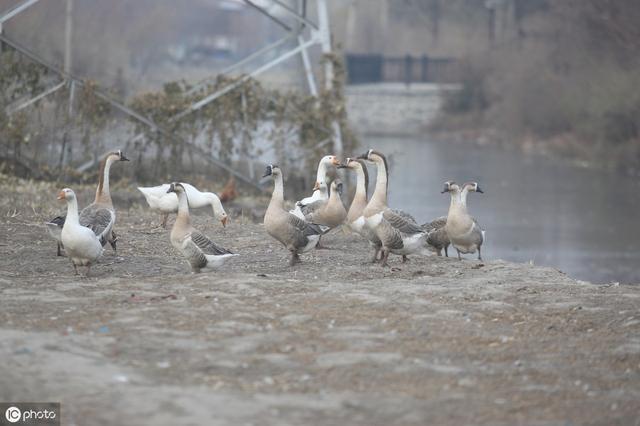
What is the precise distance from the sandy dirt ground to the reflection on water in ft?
31.7

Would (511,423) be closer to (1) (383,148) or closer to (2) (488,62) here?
(1) (383,148)

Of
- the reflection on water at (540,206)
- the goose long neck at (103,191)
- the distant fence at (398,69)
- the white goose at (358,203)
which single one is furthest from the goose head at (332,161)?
the distant fence at (398,69)

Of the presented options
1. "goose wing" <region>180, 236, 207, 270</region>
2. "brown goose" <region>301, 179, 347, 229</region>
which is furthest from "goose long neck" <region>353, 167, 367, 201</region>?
"goose wing" <region>180, 236, 207, 270</region>

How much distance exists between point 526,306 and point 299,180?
1308 centimetres

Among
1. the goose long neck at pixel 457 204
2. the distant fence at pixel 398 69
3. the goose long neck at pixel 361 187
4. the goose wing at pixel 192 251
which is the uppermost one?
the distant fence at pixel 398 69

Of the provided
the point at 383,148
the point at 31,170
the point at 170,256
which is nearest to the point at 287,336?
the point at 170,256

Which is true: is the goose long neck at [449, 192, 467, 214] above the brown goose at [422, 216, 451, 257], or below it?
above

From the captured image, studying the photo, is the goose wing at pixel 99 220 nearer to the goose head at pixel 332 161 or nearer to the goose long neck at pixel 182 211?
the goose long neck at pixel 182 211

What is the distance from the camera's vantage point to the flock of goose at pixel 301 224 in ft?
36.8

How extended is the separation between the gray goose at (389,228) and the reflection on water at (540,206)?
24.9ft

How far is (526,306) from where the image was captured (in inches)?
385

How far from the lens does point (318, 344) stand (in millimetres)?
8336

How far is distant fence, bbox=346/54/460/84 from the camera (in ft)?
227

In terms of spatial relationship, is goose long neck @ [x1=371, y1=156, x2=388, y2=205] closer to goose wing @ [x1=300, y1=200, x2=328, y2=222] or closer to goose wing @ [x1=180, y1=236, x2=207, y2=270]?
goose wing @ [x1=300, y1=200, x2=328, y2=222]
